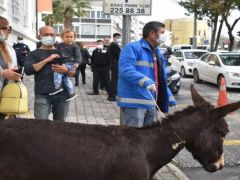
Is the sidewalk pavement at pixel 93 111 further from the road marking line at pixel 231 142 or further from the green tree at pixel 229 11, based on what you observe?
the green tree at pixel 229 11

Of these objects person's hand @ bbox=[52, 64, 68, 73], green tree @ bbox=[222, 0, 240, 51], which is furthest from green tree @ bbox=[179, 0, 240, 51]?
person's hand @ bbox=[52, 64, 68, 73]

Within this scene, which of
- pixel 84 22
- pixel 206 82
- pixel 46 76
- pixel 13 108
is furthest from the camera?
pixel 84 22

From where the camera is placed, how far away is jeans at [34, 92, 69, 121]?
17.7 ft

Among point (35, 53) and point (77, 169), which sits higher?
point (35, 53)

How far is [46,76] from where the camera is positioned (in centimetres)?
541

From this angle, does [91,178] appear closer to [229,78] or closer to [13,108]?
[13,108]

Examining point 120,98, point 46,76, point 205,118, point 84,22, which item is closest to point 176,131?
point 205,118

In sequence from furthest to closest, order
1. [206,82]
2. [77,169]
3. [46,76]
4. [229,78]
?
1. [206,82]
2. [229,78]
3. [46,76]
4. [77,169]

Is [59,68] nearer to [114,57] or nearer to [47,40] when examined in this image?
[47,40]

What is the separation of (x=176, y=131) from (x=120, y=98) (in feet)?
5.67

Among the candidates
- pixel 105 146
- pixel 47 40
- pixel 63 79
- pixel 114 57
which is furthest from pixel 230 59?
pixel 105 146

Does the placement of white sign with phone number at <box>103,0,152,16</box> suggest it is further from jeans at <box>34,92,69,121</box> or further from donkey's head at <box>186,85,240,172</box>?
donkey's head at <box>186,85,240,172</box>

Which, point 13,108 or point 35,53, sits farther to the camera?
point 35,53

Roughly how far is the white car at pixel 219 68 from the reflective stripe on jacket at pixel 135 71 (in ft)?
41.1
